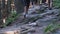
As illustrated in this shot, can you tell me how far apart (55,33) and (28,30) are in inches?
63.6

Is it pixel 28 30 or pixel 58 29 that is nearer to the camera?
pixel 58 29

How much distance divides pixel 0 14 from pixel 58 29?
943 centimetres

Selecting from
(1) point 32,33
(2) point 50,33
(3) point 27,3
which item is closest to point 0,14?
(3) point 27,3

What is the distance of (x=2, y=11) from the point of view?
15.7 m

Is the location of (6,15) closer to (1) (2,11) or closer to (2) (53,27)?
(1) (2,11)

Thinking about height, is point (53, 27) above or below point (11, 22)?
above

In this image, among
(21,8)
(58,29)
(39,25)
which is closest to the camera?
(58,29)

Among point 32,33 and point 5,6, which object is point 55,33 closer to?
point 32,33

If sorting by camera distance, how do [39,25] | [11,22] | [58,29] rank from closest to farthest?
1. [58,29]
2. [39,25]
3. [11,22]

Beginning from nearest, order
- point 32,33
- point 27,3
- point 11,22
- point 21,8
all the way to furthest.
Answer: point 32,33, point 27,3, point 11,22, point 21,8

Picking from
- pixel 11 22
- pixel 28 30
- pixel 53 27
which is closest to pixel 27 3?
pixel 11 22

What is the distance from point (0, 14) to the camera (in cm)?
1599

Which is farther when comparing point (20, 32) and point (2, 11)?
point (2, 11)

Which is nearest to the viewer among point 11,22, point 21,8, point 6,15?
point 11,22
